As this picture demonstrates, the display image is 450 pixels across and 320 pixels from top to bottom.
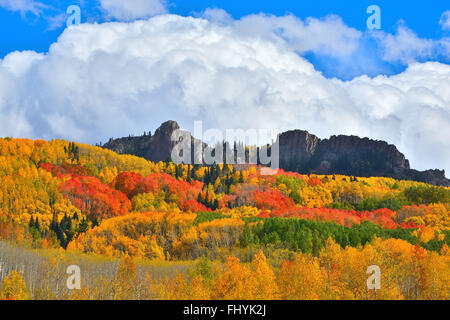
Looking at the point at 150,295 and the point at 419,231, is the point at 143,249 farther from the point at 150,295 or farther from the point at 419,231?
the point at 419,231

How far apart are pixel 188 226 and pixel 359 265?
254 ft

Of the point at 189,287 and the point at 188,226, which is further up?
the point at 188,226

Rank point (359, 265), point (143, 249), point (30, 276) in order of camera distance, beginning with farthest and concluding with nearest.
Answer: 1. point (143, 249)
2. point (359, 265)
3. point (30, 276)

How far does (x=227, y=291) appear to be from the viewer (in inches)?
3494

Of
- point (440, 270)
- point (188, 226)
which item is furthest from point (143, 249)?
point (440, 270)

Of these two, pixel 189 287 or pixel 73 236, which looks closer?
pixel 189 287

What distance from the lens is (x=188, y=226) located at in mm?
170750

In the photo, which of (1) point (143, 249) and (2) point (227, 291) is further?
(1) point (143, 249)
